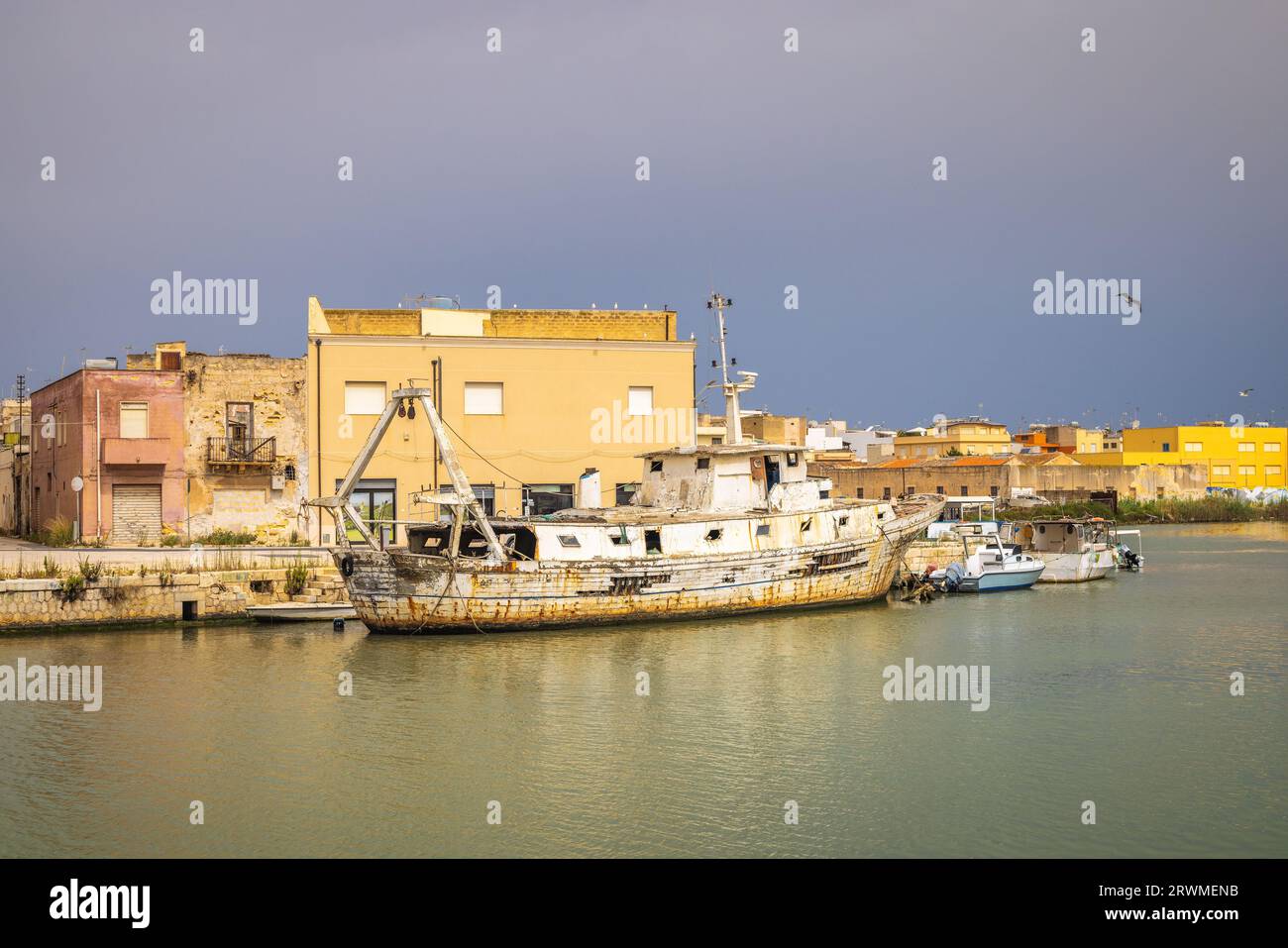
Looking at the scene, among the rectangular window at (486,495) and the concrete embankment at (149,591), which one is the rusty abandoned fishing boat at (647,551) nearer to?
the concrete embankment at (149,591)

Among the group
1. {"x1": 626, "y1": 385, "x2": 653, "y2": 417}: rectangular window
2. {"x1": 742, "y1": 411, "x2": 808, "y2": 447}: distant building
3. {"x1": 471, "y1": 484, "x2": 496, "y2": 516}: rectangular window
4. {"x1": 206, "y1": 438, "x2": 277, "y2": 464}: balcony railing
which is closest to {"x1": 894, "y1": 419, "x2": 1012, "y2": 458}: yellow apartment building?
{"x1": 742, "y1": 411, "x2": 808, "y2": 447}: distant building

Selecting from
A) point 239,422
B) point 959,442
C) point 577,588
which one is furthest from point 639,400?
point 959,442

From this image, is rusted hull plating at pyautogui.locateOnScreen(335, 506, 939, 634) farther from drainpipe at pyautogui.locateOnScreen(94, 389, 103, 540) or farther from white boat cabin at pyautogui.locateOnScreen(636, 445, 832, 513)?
drainpipe at pyautogui.locateOnScreen(94, 389, 103, 540)

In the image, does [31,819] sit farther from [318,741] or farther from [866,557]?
[866,557]

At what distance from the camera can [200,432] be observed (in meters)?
32.2

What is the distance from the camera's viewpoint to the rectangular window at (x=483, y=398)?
34250mm

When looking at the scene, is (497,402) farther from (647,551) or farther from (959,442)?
(959,442)

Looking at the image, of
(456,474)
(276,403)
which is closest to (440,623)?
(456,474)

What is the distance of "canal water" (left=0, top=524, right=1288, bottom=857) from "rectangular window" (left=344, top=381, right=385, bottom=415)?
965 centimetres

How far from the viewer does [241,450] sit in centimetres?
3247

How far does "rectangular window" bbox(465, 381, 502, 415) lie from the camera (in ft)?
112

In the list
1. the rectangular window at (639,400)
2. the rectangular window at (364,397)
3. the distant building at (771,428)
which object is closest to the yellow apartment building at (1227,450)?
the distant building at (771,428)

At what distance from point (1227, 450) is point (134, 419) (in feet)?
277
